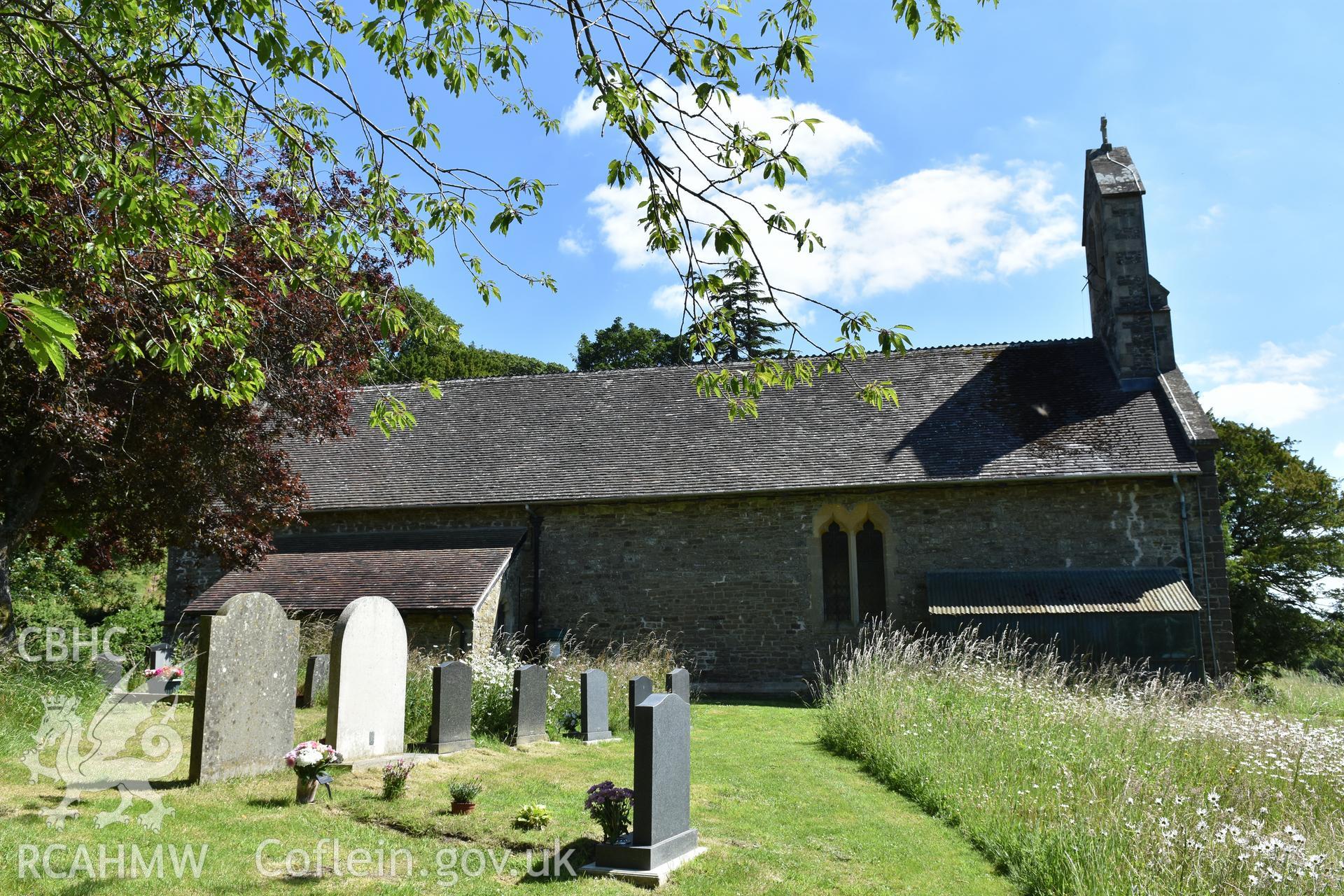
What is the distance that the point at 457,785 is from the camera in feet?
24.4

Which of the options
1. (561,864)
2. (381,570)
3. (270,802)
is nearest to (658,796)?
(561,864)

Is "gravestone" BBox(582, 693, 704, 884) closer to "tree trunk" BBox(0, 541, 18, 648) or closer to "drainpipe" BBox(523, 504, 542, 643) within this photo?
"tree trunk" BBox(0, 541, 18, 648)

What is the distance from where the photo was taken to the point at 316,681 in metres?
12.3

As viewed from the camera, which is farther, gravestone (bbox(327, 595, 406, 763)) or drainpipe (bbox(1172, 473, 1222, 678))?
drainpipe (bbox(1172, 473, 1222, 678))

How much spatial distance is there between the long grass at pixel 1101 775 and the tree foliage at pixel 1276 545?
13637mm

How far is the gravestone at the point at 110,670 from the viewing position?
1065 centimetres

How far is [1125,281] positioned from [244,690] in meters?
18.3

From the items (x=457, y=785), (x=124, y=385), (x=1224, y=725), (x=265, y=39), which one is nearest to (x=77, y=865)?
(x=457, y=785)

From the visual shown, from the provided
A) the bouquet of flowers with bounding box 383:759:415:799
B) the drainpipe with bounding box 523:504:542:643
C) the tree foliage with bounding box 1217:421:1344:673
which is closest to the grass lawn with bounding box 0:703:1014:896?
the bouquet of flowers with bounding box 383:759:415:799

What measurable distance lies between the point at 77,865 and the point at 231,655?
2.67 meters

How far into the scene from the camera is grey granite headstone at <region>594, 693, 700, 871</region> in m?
6.24

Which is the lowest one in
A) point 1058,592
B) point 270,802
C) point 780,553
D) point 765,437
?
point 270,802

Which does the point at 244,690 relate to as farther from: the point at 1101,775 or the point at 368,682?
the point at 1101,775

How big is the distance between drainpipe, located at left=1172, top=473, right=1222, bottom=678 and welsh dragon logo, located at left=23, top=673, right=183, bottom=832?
15.4m
